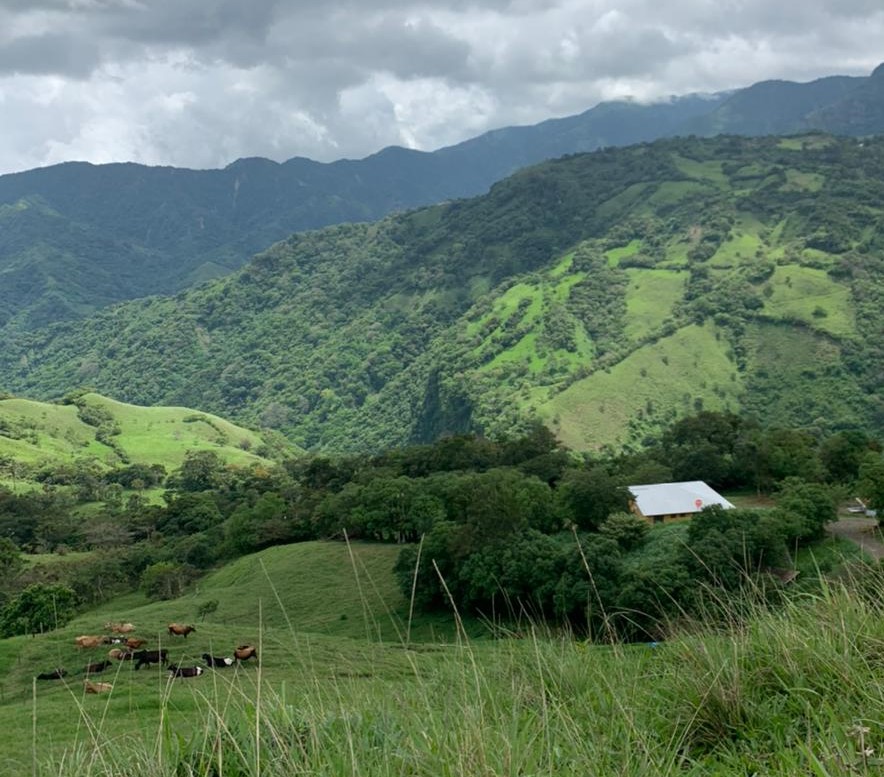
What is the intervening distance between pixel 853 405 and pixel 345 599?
107654 mm

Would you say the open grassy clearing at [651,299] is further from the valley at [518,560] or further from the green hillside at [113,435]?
the green hillside at [113,435]

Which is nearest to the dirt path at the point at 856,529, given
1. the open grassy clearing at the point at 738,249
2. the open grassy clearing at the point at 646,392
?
the open grassy clearing at the point at 646,392

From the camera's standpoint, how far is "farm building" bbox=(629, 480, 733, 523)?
52844mm

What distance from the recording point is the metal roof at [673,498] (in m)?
53.1

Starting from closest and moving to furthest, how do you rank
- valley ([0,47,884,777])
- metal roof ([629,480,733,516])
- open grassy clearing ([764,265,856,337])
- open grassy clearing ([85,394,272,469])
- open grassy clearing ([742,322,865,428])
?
valley ([0,47,884,777]) < metal roof ([629,480,733,516]) < open grassy clearing ([742,322,865,428]) < open grassy clearing ([764,265,856,337]) < open grassy clearing ([85,394,272,469])

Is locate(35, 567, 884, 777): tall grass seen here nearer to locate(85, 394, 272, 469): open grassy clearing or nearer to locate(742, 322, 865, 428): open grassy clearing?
locate(742, 322, 865, 428): open grassy clearing

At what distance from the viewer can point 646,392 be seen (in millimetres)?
143250

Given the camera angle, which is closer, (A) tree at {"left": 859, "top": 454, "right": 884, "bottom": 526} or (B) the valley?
(B) the valley

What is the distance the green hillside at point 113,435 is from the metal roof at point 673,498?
330ft

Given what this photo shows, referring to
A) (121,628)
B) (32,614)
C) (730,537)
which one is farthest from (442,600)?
(32,614)

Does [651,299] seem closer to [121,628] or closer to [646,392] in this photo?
[646,392]

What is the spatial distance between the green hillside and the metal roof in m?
101

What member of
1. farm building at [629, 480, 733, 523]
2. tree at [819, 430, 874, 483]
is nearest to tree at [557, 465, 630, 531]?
farm building at [629, 480, 733, 523]

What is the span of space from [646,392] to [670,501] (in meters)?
92.1
